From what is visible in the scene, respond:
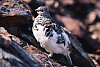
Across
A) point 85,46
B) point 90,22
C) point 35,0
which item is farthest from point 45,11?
point 90,22

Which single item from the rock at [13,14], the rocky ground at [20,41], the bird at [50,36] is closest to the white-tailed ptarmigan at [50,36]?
the bird at [50,36]

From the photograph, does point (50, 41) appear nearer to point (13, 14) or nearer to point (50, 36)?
point (50, 36)

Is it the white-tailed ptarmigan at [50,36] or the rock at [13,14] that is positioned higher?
the rock at [13,14]

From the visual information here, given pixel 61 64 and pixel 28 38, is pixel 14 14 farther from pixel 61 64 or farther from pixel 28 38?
pixel 61 64

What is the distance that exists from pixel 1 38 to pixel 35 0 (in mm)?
3872

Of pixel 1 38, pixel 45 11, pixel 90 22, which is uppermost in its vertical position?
pixel 90 22

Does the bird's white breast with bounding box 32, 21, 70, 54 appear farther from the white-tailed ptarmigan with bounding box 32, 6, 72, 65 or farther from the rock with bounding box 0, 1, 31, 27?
the rock with bounding box 0, 1, 31, 27

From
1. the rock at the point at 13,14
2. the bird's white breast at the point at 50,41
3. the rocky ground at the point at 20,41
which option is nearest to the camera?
the rocky ground at the point at 20,41

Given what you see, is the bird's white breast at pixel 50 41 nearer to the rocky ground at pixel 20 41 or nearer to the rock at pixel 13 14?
the rocky ground at pixel 20 41

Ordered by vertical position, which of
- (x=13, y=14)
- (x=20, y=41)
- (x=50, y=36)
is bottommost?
(x=20, y=41)

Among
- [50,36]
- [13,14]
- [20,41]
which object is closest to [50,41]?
[50,36]

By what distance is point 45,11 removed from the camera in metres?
3.95

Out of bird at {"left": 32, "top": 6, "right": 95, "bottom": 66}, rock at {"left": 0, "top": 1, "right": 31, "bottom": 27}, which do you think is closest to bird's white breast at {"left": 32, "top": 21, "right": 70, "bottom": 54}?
bird at {"left": 32, "top": 6, "right": 95, "bottom": 66}

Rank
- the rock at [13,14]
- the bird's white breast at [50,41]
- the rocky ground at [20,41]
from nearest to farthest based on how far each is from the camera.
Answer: the rocky ground at [20,41], the bird's white breast at [50,41], the rock at [13,14]
